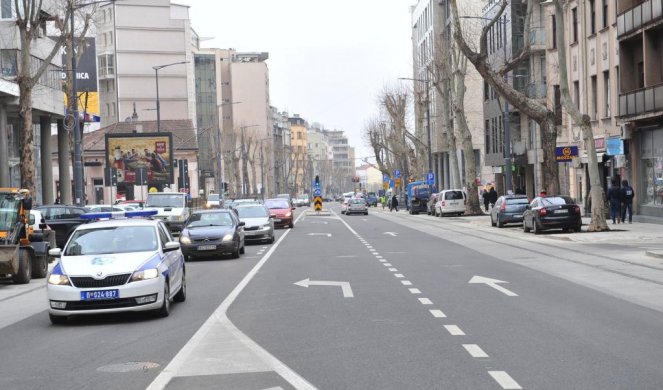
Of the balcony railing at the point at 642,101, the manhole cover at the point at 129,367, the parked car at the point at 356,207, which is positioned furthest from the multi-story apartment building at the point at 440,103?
the manhole cover at the point at 129,367

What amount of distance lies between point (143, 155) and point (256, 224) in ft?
75.4

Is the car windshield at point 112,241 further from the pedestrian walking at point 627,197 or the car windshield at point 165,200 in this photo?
the car windshield at point 165,200

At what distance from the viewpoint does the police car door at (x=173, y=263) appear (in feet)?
47.8

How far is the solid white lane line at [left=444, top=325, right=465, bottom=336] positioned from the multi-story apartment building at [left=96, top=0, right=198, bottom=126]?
106m

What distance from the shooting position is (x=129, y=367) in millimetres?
9617

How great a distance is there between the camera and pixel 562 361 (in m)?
9.30

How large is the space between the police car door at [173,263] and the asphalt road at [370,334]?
1.52 feet

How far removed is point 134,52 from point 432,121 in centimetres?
3793

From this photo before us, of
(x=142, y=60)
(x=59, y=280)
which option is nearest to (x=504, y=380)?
(x=59, y=280)

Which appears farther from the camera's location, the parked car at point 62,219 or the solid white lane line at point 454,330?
the parked car at point 62,219

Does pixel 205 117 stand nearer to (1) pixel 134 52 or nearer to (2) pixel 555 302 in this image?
(1) pixel 134 52

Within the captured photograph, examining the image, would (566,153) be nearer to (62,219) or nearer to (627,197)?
(627,197)

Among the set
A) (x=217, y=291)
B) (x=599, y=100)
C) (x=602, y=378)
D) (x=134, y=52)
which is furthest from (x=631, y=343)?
(x=134, y=52)

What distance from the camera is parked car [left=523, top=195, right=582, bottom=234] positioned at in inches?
1393
